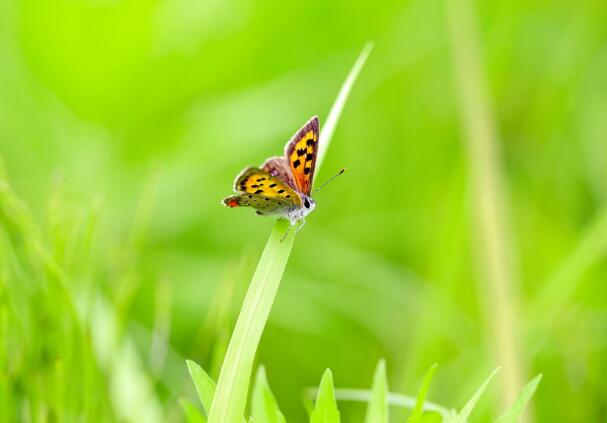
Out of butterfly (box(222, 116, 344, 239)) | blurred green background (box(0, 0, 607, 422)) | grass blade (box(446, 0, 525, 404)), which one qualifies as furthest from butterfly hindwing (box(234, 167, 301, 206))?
blurred green background (box(0, 0, 607, 422))

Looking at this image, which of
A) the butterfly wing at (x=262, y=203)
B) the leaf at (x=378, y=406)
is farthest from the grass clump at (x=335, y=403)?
the butterfly wing at (x=262, y=203)

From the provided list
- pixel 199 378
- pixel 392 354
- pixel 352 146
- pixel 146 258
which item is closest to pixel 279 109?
pixel 352 146

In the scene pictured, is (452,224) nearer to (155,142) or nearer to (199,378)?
(155,142)

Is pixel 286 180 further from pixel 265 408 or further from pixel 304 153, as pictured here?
pixel 265 408

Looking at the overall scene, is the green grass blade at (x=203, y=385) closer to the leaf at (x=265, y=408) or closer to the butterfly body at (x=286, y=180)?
the leaf at (x=265, y=408)

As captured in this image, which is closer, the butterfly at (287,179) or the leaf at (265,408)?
the leaf at (265,408)

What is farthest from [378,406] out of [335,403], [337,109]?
[337,109]

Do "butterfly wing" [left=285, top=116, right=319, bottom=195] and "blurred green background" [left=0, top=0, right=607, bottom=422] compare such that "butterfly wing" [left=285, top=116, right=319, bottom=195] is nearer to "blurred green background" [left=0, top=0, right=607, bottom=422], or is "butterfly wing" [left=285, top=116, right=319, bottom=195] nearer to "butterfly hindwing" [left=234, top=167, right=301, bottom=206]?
"butterfly hindwing" [left=234, top=167, right=301, bottom=206]
